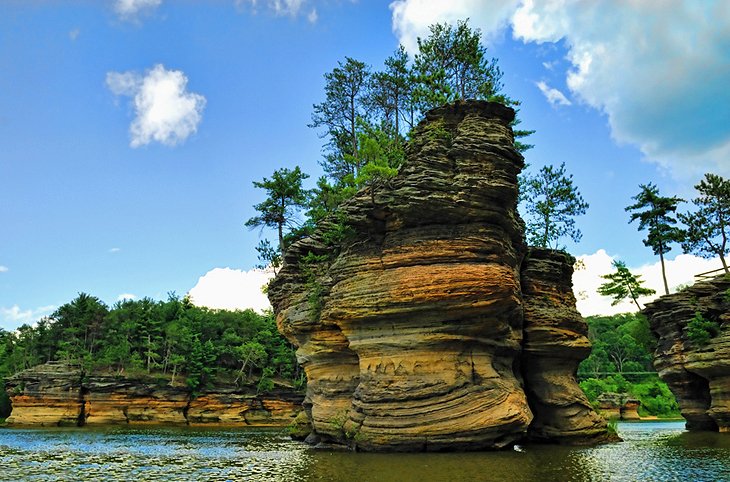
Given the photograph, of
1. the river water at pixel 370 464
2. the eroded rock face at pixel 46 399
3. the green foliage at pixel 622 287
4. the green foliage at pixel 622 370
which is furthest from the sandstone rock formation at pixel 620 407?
the eroded rock face at pixel 46 399

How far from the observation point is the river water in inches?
634

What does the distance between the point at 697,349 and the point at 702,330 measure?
1.42 m

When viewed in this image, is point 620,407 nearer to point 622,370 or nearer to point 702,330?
point 622,370

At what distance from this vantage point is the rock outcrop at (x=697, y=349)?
3316cm

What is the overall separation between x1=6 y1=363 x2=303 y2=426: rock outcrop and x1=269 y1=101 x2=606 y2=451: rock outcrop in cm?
3365

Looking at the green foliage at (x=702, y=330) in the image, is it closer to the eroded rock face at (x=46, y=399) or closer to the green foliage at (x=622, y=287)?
the green foliage at (x=622, y=287)

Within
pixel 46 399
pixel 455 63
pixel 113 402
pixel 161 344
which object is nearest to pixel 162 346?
pixel 161 344

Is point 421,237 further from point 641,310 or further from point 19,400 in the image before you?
point 19,400

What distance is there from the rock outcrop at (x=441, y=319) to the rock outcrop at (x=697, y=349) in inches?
422

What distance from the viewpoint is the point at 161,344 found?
6356 centimetres

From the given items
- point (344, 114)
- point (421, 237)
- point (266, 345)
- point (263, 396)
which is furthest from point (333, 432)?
point (266, 345)

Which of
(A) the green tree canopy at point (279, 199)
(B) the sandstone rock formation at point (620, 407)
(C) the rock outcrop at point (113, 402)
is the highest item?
(A) the green tree canopy at point (279, 199)

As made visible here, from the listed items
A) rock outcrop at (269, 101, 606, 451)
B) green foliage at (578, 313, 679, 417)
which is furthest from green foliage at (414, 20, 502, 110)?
green foliage at (578, 313, 679, 417)

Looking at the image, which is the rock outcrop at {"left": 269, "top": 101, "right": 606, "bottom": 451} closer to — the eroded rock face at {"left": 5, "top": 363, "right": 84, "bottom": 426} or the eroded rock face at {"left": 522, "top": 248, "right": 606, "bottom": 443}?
the eroded rock face at {"left": 522, "top": 248, "right": 606, "bottom": 443}
